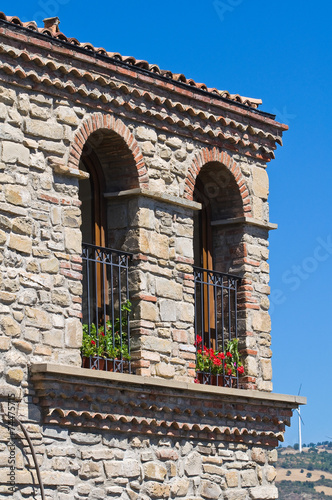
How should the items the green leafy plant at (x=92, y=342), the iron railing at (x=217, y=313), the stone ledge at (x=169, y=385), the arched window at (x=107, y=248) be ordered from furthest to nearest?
1. the iron railing at (x=217, y=313)
2. the arched window at (x=107, y=248)
3. the green leafy plant at (x=92, y=342)
4. the stone ledge at (x=169, y=385)

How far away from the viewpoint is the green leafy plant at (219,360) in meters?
15.3

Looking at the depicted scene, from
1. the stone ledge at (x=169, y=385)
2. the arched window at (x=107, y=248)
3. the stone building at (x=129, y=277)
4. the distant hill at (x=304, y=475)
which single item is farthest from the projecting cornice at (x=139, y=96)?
the distant hill at (x=304, y=475)

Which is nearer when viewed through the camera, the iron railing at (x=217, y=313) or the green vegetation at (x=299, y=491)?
the iron railing at (x=217, y=313)

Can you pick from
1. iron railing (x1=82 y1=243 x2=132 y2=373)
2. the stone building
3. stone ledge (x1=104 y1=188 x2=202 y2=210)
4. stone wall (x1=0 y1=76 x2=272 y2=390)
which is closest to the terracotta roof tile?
the stone building

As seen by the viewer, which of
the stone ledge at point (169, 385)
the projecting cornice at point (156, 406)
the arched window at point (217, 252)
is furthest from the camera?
the arched window at point (217, 252)

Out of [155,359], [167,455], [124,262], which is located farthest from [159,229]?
[167,455]

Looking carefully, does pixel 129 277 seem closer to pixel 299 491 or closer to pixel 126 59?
pixel 126 59

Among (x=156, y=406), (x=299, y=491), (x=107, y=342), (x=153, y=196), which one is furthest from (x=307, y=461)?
(x=107, y=342)

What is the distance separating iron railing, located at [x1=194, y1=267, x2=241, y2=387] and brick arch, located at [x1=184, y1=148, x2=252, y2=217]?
105 cm

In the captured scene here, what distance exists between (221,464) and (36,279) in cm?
384

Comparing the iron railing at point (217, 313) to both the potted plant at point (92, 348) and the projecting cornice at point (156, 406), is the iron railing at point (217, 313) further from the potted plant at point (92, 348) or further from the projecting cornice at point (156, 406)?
the potted plant at point (92, 348)

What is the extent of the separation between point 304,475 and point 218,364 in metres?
65.9

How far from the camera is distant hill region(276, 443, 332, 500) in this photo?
7375 centimetres

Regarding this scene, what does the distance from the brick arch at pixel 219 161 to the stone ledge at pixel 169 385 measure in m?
2.55
